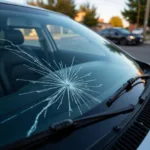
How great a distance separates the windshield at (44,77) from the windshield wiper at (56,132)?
53 mm

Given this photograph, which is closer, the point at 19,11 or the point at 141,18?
the point at 19,11

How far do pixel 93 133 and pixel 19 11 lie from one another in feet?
3.44

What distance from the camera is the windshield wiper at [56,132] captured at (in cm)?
106

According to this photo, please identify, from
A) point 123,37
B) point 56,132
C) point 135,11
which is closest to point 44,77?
point 56,132

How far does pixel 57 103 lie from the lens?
1371 mm

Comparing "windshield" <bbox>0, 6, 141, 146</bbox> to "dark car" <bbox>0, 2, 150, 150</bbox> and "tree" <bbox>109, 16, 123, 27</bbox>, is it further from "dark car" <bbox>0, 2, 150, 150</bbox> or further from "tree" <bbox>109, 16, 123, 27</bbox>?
"tree" <bbox>109, 16, 123, 27</bbox>

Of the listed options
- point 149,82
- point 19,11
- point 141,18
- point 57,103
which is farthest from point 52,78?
point 141,18

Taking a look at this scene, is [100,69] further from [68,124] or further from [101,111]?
[68,124]

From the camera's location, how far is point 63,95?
144 centimetres

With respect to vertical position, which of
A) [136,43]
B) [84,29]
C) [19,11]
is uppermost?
[19,11]

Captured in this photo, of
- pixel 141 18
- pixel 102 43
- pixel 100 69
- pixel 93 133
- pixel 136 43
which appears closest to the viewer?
pixel 93 133

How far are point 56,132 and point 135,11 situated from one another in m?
45.8

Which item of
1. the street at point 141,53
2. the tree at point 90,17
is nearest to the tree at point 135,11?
the tree at point 90,17

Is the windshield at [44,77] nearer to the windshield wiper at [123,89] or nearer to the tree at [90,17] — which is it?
the windshield wiper at [123,89]
